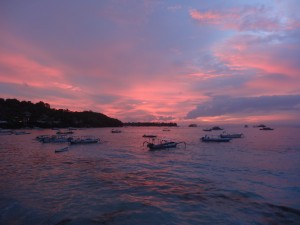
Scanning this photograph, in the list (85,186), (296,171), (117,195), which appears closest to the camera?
(117,195)

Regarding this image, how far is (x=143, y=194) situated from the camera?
2047 cm

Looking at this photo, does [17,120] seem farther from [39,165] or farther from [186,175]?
[186,175]

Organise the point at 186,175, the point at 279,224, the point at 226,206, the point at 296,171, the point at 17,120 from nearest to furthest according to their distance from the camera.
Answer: the point at 279,224, the point at 226,206, the point at 186,175, the point at 296,171, the point at 17,120

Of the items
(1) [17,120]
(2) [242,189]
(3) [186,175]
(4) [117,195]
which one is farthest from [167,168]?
(1) [17,120]

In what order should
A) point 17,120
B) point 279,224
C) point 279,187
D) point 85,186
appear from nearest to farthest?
point 279,224, point 85,186, point 279,187, point 17,120

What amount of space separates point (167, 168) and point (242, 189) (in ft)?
40.5

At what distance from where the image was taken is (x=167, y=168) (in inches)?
1320

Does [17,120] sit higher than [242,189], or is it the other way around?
[17,120]

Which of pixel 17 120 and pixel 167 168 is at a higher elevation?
pixel 17 120

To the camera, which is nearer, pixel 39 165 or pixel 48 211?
pixel 48 211

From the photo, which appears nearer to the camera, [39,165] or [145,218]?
[145,218]

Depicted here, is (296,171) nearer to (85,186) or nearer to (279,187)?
(279,187)

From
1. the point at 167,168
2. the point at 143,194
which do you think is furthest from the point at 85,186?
the point at 167,168

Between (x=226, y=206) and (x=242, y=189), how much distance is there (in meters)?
5.75
